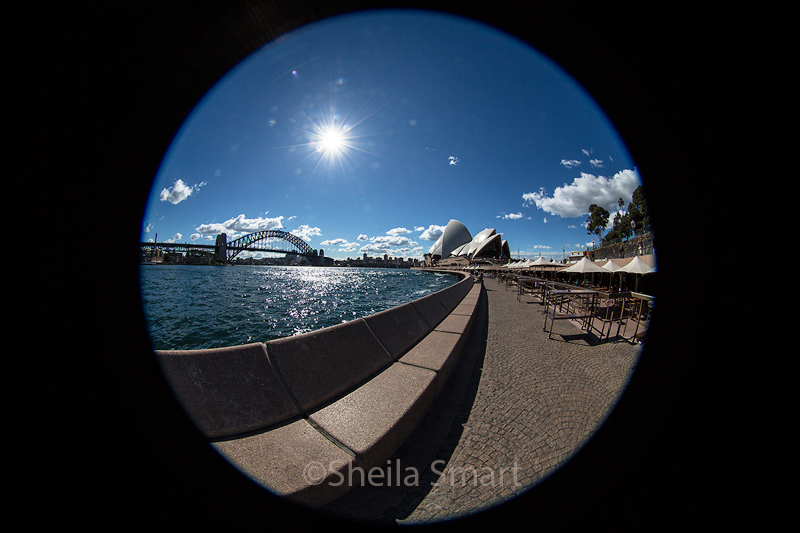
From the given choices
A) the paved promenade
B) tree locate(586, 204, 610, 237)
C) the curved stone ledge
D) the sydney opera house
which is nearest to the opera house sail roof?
the sydney opera house

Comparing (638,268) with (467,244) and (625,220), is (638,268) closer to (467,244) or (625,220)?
(625,220)

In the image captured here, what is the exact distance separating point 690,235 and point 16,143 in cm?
559

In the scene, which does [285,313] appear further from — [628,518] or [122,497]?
[628,518]

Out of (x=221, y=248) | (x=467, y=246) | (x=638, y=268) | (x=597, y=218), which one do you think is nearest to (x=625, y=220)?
(x=597, y=218)

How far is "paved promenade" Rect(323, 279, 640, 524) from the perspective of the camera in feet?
5.61

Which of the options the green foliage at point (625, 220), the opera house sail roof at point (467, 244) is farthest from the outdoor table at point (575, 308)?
the opera house sail roof at point (467, 244)

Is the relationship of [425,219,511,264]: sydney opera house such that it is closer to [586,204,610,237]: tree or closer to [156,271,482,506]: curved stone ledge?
[586,204,610,237]: tree

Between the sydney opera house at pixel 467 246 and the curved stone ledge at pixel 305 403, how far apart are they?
2413 inches

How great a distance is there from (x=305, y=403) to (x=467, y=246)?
7028 centimetres

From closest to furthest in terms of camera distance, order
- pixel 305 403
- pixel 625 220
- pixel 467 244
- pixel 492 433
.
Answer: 1. pixel 305 403
2. pixel 492 433
3. pixel 625 220
4. pixel 467 244

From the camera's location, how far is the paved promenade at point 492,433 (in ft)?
5.61

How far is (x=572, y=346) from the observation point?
5172mm

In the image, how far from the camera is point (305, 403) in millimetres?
2223

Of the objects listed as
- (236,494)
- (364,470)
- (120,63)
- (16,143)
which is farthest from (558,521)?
(120,63)
